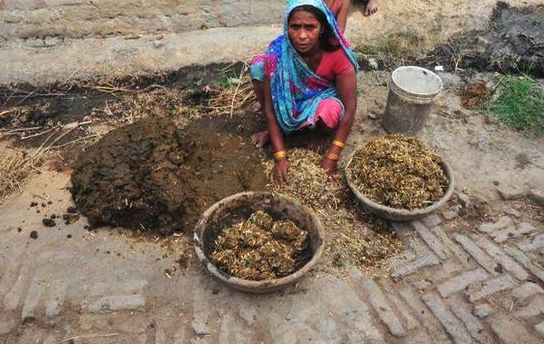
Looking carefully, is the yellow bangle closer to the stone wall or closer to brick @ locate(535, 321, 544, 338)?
brick @ locate(535, 321, 544, 338)

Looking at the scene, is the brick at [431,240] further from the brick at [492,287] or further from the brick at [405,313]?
the brick at [405,313]

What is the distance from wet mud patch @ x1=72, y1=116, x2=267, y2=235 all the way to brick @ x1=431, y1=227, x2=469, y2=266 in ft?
4.16

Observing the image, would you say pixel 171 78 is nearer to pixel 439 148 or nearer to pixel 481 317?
pixel 439 148

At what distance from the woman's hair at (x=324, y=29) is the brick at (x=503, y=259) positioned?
5.46 ft

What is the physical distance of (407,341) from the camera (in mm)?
2721

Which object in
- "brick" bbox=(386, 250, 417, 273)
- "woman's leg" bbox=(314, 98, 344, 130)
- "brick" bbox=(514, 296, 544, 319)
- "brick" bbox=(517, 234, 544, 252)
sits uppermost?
"woman's leg" bbox=(314, 98, 344, 130)

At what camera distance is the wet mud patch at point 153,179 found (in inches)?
124

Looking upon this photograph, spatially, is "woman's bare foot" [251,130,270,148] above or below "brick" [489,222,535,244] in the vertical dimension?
above

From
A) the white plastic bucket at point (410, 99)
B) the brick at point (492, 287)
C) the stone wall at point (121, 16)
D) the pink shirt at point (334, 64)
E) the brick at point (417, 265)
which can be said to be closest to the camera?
the brick at point (492, 287)

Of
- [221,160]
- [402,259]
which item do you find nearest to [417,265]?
[402,259]

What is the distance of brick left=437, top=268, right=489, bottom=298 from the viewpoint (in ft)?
9.72

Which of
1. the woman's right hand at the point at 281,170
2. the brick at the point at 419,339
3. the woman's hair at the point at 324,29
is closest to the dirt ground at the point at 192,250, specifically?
the brick at the point at 419,339

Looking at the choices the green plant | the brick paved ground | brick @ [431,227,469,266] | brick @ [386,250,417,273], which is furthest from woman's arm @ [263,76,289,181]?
the green plant

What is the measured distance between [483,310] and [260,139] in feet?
6.58
